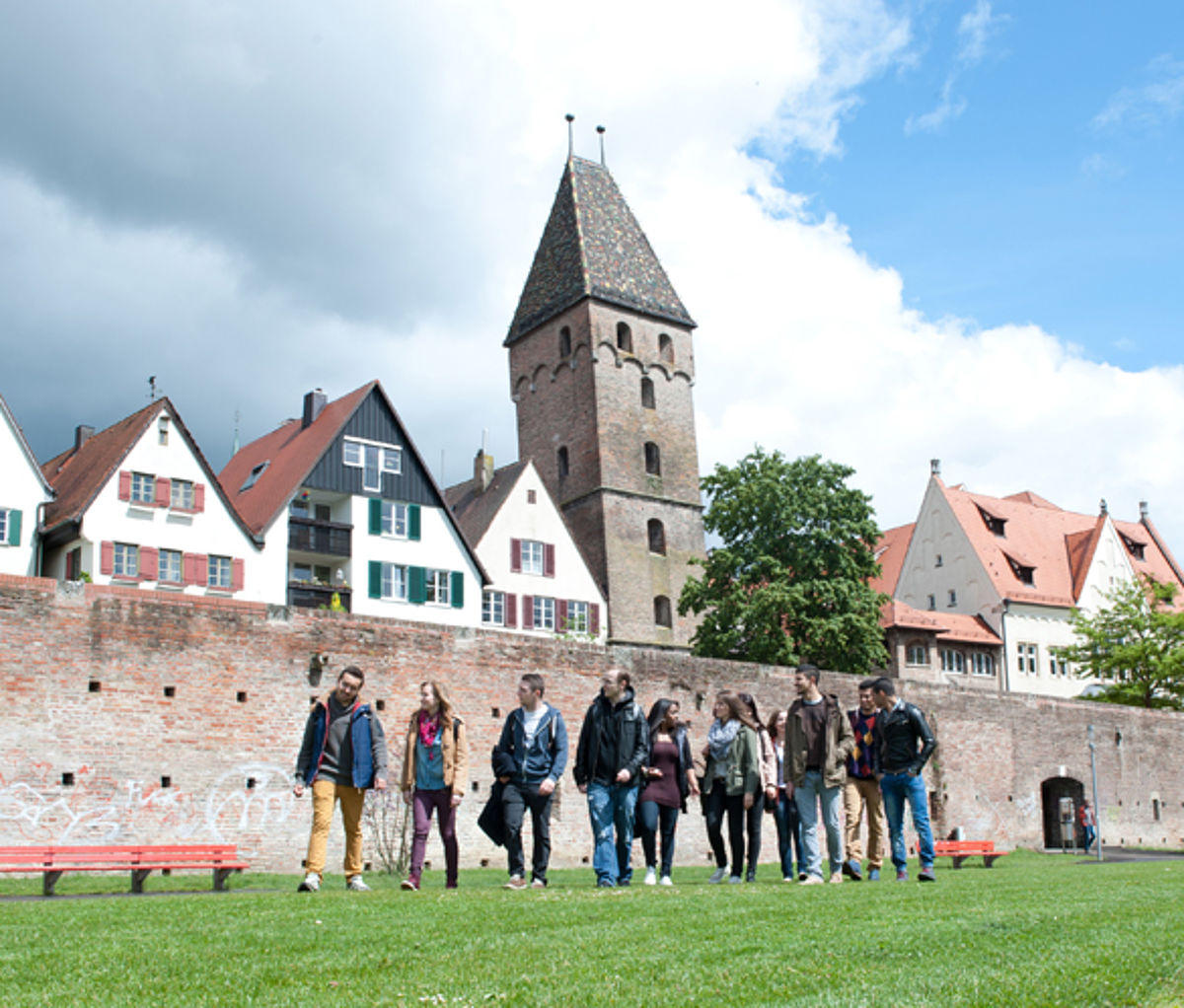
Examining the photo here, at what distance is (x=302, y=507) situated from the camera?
126 feet

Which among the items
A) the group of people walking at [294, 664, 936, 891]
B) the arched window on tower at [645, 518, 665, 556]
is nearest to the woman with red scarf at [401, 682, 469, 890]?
the group of people walking at [294, 664, 936, 891]

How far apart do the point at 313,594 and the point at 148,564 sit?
5373 mm

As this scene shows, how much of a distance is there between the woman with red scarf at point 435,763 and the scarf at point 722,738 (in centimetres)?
270

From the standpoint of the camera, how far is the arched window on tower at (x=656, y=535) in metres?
52.5

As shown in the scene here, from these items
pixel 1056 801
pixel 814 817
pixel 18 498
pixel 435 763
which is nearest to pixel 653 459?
pixel 1056 801

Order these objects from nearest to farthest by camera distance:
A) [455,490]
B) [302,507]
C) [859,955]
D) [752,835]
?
[859,955]
[752,835]
[302,507]
[455,490]

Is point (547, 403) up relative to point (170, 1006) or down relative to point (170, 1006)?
up

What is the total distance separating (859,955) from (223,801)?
1542 centimetres

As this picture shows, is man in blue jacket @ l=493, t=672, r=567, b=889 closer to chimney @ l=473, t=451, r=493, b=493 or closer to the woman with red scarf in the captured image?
the woman with red scarf

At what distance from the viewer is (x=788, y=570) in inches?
1750

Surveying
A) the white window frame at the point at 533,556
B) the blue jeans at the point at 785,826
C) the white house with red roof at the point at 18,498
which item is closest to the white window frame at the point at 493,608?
the white window frame at the point at 533,556

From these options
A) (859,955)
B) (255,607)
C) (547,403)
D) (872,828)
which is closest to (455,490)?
(547,403)

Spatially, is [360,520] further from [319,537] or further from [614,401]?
[614,401]

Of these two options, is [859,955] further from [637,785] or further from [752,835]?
[752,835]
